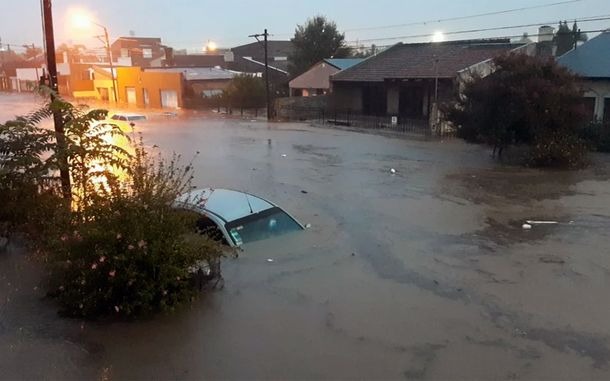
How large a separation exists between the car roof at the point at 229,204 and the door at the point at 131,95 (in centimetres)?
5562

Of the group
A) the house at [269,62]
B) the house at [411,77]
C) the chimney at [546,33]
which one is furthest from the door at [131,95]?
the chimney at [546,33]

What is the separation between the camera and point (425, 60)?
117 feet

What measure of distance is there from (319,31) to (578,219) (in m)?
40.0

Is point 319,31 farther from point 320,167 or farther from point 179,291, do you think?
point 179,291

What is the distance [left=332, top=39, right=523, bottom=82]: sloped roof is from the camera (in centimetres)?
3269

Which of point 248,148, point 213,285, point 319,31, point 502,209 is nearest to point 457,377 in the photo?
point 213,285

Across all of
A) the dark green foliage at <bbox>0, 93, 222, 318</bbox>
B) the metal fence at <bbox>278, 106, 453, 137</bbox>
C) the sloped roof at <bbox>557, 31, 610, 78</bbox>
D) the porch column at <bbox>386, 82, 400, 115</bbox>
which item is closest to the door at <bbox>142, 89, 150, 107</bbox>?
the metal fence at <bbox>278, 106, 453, 137</bbox>

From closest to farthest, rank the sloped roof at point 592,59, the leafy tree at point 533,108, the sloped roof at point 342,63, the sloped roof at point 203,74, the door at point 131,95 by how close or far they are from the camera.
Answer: the leafy tree at point 533,108
the sloped roof at point 592,59
the sloped roof at point 342,63
the sloped roof at point 203,74
the door at point 131,95

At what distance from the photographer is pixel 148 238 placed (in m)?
7.59

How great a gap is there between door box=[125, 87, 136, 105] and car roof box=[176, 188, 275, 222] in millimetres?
55618

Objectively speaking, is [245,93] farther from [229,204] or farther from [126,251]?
[126,251]

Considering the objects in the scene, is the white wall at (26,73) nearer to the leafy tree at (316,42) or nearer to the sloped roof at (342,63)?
the leafy tree at (316,42)

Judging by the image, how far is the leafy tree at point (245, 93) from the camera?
1937 inches

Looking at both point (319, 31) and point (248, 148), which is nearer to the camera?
point (248, 148)
